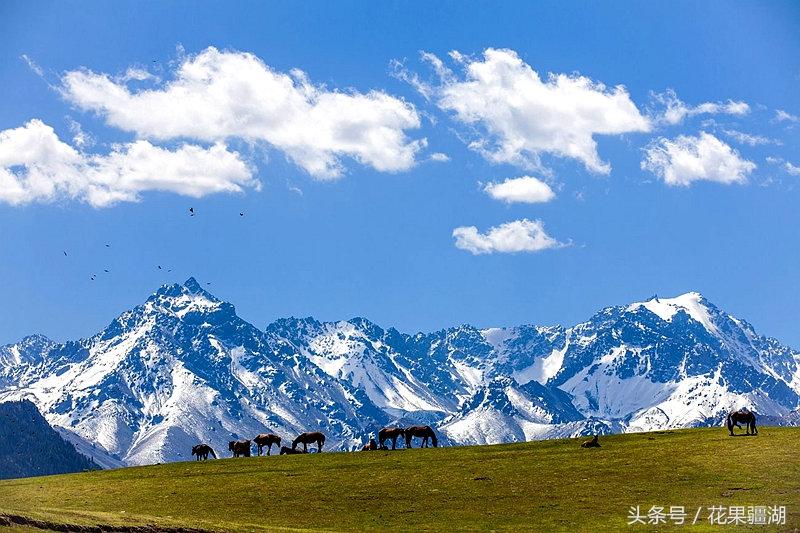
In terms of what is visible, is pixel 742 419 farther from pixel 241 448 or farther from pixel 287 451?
pixel 241 448

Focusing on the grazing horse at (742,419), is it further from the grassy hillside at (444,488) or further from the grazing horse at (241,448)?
the grazing horse at (241,448)

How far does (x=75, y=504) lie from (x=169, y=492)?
7723 mm

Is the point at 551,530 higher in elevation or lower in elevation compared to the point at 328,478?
lower

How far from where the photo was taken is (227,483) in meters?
78.6

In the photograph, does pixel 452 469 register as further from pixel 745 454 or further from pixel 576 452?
pixel 745 454

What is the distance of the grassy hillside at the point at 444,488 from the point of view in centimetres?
6266

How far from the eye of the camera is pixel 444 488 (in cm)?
7269

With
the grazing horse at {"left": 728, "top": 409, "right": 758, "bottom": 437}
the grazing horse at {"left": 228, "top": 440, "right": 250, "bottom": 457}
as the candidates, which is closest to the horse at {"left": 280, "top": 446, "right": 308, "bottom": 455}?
the grazing horse at {"left": 228, "top": 440, "right": 250, "bottom": 457}

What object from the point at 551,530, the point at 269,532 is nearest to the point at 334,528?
the point at 269,532

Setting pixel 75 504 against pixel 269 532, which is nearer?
pixel 269 532

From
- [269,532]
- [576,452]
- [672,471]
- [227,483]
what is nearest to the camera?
[269,532]

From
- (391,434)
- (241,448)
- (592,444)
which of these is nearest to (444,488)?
(592,444)

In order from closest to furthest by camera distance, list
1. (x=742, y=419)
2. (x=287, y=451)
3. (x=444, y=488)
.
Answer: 1. (x=444, y=488)
2. (x=742, y=419)
3. (x=287, y=451)

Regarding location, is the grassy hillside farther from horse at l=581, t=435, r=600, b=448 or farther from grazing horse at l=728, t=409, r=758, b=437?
horse at l=581, t=435, r=600, b=448
